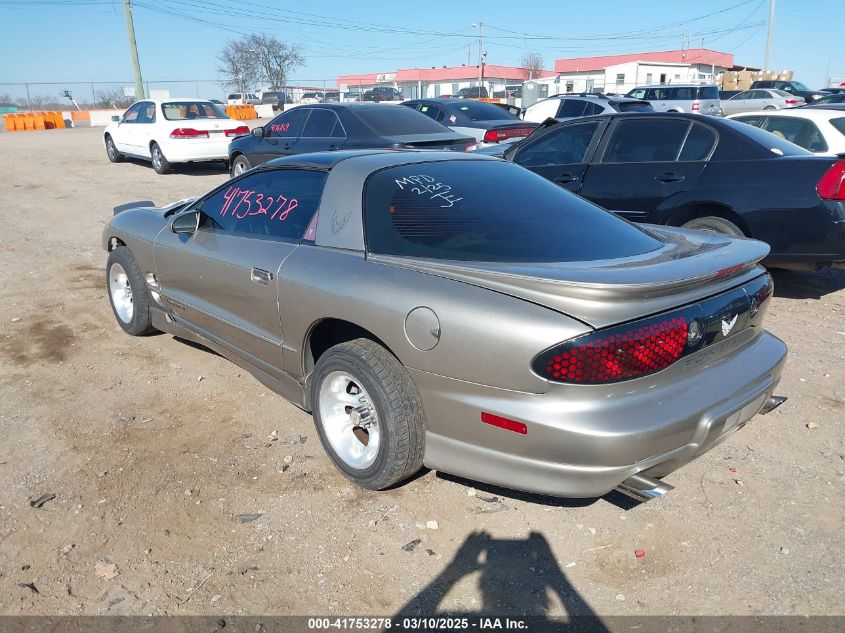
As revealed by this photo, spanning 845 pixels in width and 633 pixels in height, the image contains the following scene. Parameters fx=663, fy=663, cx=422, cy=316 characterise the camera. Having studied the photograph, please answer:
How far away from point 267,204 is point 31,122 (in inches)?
1326

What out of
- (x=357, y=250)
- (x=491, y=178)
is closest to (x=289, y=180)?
(x=357, y=250)

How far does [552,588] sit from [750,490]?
1228 mm

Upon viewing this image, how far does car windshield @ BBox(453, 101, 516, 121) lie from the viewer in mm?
12781

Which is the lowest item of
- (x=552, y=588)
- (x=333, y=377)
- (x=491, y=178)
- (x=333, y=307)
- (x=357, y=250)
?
(x=552, y=588)

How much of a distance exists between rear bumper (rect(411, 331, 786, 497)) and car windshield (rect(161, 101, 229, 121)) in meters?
13.5

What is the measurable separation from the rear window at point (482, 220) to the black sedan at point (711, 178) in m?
2.57

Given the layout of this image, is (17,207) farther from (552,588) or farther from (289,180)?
(552,588)

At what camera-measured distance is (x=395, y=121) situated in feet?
31.3

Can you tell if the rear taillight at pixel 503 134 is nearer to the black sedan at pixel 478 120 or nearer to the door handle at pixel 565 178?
the black sedan at pixel 478 120

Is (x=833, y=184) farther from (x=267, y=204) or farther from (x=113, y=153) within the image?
(x=113, y=153)

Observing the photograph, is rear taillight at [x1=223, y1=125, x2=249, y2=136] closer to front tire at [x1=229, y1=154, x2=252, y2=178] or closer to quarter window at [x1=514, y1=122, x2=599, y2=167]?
→ front tire at [x1=229, y1=154, x2=252, y2=178]

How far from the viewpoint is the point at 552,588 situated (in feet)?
8.55

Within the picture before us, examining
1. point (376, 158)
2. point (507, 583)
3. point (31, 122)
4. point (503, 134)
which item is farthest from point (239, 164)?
point (31, 122)

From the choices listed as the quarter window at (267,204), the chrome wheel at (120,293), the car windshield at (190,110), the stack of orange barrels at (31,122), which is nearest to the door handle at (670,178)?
the quarter window at (267,204)
